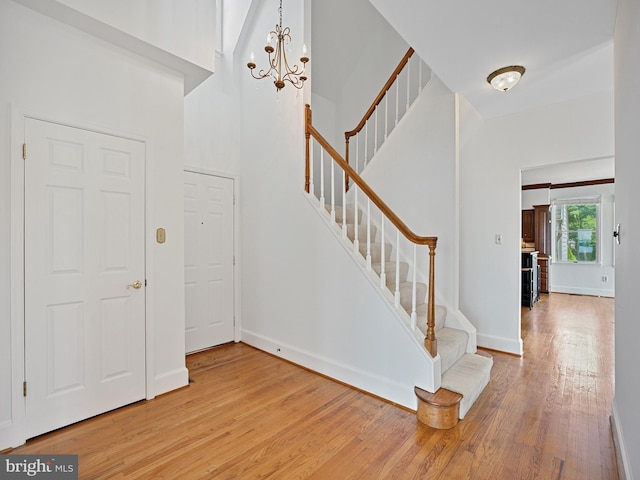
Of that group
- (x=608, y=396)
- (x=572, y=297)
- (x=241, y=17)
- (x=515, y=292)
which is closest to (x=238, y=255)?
(x=241, y=17)

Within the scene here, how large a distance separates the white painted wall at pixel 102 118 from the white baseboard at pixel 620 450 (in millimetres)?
Answer: 3022

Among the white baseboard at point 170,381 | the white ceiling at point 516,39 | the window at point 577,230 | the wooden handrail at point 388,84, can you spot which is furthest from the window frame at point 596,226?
the white baseboard at point 170,381

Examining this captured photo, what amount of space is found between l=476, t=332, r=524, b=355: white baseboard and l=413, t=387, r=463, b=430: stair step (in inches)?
67.7

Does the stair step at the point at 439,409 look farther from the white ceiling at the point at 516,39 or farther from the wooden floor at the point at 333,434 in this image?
the white ceiling at the point at 516,39

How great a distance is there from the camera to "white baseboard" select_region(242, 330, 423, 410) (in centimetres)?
249

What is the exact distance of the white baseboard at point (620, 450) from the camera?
5.12ft

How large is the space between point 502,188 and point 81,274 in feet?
13.8

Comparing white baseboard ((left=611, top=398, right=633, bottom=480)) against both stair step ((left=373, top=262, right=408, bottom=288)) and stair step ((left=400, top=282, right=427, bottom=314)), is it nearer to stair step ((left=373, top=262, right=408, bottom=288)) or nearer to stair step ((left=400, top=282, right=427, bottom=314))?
stair step ((left=400, top=282, right=427, bottom=314))

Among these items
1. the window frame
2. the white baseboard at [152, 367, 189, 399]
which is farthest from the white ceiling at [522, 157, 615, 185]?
the white baseboard at [152, 367, 189, 399]

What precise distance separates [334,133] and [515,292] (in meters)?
3.60

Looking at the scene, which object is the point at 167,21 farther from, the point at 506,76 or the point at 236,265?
the point at 506,76

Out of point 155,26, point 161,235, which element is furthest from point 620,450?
point 155,26

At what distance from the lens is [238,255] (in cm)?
405

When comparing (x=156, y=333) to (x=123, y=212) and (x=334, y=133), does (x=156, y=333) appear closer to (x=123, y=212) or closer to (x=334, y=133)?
(x=123, y=212)
